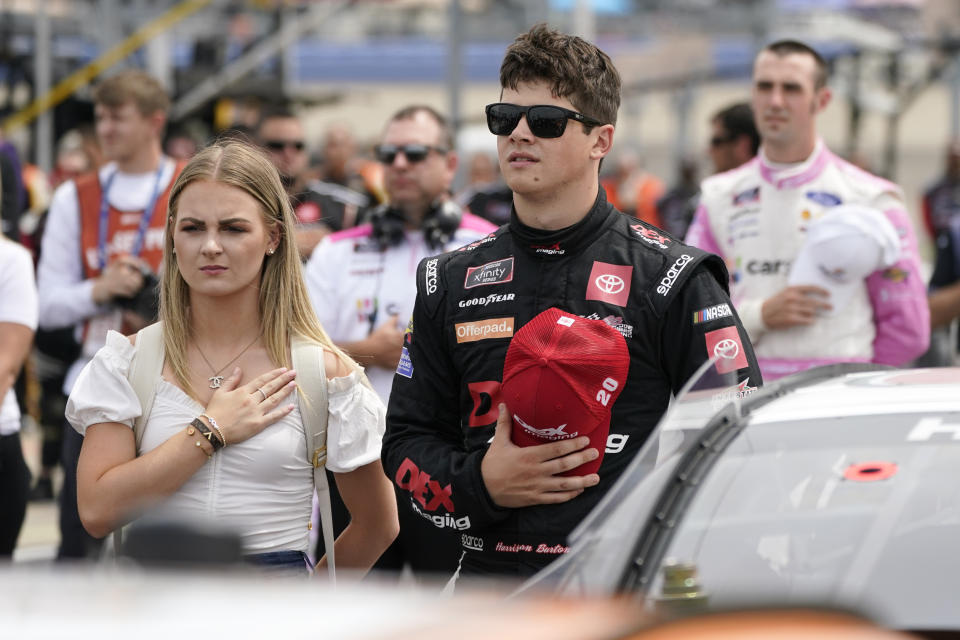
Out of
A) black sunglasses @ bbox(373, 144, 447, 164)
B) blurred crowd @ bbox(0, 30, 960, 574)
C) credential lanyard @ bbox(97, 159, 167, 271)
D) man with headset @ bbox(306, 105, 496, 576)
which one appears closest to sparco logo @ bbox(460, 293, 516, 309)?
blurred crowd @ bbox(0, 30, 960, 574)

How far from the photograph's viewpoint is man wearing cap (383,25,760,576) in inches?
118

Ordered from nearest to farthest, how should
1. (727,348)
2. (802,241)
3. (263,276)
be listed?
(727,348) → (263,276) → (802,241)

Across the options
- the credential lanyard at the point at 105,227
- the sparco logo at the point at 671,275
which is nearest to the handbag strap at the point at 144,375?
the sparco logo at the point at 671,275

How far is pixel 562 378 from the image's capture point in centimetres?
293

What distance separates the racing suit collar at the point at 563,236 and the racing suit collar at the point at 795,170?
87.4 inches

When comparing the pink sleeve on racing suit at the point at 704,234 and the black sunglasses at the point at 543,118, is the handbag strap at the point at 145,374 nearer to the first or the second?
the black sunglasses at the point at 543,118

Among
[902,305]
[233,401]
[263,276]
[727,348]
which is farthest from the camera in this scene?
[902,305]

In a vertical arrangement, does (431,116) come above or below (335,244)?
above

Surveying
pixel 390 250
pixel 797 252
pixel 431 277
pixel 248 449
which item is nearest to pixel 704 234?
pixel 797 252

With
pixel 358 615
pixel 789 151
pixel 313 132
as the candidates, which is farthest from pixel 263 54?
pixel 313 132

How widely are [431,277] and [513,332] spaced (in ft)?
0.97

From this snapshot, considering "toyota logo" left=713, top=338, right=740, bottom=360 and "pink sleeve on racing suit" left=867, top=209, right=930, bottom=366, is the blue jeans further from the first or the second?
"pink sleeve on racing suit" left=867, top=209, right=930, bottom=366

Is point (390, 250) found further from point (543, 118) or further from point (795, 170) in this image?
point (543, 118)

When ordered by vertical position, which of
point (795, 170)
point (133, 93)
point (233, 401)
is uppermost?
point (133, 93)
